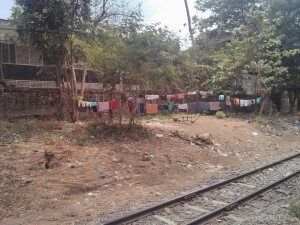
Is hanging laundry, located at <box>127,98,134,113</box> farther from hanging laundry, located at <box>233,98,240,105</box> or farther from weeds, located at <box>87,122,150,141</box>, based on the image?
hanging laundry, located at <box>233,98,240,105</box>

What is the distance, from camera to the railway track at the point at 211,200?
22.1ft

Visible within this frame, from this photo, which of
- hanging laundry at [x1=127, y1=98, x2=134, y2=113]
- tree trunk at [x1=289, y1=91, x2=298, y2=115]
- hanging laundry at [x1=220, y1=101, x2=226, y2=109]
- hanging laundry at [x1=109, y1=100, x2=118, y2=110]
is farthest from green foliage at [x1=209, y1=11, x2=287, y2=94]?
hanging laundry at [x1=109, y1=100, x2=118, y2=110]

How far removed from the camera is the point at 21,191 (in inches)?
321

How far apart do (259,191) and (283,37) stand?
60.4 ft

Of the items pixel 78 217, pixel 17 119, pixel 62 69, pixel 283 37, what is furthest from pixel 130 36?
pixel 283 37

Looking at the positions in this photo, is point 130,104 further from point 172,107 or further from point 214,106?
point 214,106

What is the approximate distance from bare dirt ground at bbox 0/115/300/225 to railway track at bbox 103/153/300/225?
0.51m

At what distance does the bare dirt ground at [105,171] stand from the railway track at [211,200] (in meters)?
0.51

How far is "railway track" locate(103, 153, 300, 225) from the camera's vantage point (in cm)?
674

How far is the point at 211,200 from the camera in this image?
8062mm

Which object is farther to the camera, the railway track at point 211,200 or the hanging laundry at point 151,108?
the hanging laundry at point 151,108

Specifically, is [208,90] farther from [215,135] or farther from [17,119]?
[17,119]

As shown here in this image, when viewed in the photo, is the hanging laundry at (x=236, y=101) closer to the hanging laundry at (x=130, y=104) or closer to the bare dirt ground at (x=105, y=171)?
the bare dirt ground at (x=105, y=171)

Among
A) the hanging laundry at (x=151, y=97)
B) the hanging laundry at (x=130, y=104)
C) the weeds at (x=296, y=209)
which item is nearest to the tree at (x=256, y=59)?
the hanging laundry at (x=151, y=97)
